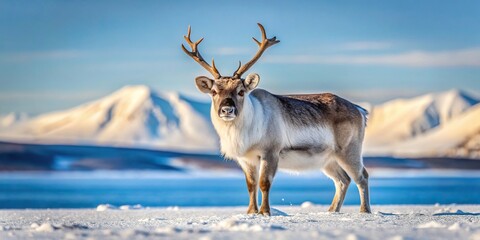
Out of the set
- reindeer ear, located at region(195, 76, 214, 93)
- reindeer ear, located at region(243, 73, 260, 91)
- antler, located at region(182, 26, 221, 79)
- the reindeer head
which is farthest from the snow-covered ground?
antler, located at region(182, 26, 221, 79)

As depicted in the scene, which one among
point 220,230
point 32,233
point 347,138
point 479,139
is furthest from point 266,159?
point 479,139

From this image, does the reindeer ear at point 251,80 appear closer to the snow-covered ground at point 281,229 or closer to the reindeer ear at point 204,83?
the reindeer ear at point 204,83

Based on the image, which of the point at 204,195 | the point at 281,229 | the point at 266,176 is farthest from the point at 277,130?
the point at 204,195

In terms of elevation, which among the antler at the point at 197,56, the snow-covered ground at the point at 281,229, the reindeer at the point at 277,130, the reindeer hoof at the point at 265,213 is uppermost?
the antler at the point at 197,56

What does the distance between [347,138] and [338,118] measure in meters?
0.35

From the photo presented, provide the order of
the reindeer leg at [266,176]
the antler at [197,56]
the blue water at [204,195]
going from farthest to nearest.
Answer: the blue water at [204,195]
the antler at [197,56]
the reindeer leg at [266,176]

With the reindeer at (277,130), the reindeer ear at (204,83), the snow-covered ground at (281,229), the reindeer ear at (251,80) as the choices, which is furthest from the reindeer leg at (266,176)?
the reindeer ear at (204,83)

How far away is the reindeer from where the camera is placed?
50.0 ft

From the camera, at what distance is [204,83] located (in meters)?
15.4

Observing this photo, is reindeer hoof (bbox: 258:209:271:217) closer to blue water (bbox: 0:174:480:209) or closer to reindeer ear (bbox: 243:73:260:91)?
reindeer ear (bbox: 243:73:260:91)

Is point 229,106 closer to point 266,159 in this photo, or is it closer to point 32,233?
point 266,159

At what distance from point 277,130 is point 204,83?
1274 mm

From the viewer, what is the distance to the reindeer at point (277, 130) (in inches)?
599

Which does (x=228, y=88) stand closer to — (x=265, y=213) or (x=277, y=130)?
(x=277, y=130)
